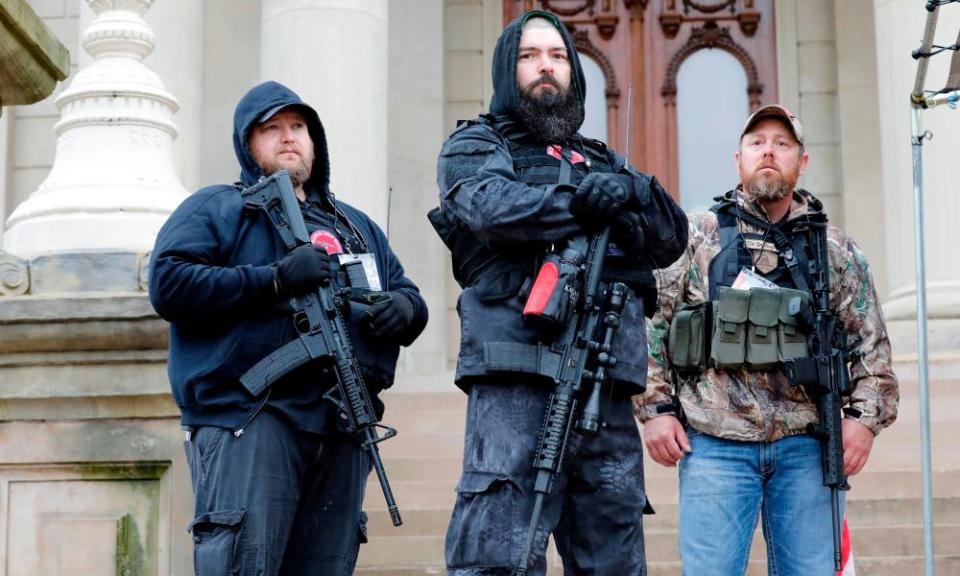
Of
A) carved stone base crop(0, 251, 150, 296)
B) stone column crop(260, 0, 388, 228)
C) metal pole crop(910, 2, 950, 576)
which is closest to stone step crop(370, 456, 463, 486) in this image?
carved stone base crop(0, 251, 150, 296)

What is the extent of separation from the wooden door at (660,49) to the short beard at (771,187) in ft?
24.1

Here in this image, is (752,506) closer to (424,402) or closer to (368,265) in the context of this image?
(368,265)

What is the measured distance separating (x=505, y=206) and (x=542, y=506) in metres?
0.77

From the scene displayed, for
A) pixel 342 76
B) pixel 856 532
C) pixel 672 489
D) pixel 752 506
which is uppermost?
pixel 342 76

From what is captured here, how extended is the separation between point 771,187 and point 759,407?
0.75 metres

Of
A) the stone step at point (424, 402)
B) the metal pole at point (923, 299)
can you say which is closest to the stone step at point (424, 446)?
the stone step at point (424, 402)

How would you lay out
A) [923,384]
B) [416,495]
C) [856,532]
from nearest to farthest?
1. [923,384]
2. [856,532]
3. [416,495]

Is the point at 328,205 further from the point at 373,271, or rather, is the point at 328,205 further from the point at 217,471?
the point at 217,471

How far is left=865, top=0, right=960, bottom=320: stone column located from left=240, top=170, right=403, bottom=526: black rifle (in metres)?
5.96

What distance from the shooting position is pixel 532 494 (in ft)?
13.1

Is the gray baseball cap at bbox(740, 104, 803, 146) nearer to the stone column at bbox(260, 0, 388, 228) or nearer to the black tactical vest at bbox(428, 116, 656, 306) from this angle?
the black tactical vest at bbox(428, 116, 656, 306)

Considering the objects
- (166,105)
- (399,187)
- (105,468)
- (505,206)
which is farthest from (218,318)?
(399,187)

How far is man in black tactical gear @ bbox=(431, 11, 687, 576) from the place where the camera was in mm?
3963

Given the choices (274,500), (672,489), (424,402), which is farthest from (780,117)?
(424,402)
